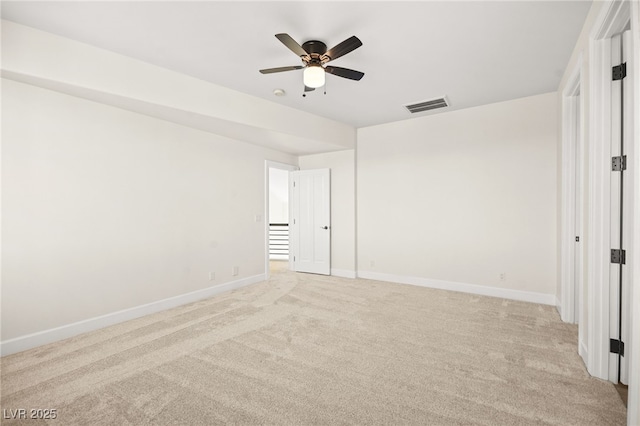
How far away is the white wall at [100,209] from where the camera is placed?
110 inches

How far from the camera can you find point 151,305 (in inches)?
149

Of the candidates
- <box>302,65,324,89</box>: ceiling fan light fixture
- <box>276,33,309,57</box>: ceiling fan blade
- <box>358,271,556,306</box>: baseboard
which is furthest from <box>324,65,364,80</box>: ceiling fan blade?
<box>358,271,556,306</box>: baseboard

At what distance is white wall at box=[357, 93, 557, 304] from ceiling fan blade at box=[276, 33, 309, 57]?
10.3ft

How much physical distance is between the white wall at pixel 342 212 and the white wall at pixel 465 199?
178 mm

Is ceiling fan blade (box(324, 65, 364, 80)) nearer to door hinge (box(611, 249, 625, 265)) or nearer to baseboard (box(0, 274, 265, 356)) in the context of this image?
door hinge (box(611, 249, 625, 265))

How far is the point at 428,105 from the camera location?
14.8 ft

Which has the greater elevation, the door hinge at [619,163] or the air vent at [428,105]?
the air vent at [428,105]

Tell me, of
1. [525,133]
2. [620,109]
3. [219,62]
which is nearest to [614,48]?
[620,109]

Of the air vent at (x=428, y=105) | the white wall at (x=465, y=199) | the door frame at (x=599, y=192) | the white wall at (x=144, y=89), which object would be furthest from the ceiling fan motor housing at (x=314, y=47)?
the white wall at (x=465, y=199)

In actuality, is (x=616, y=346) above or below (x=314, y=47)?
below

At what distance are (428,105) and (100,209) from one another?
4.54 metres

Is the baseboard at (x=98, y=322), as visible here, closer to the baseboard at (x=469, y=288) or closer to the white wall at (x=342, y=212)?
the white wall at (x=342, y=212)

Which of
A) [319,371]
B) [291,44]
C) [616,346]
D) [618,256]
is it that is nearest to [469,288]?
[616,346]

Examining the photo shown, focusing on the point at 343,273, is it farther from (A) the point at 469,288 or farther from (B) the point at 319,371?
(B) the point at 319,371
